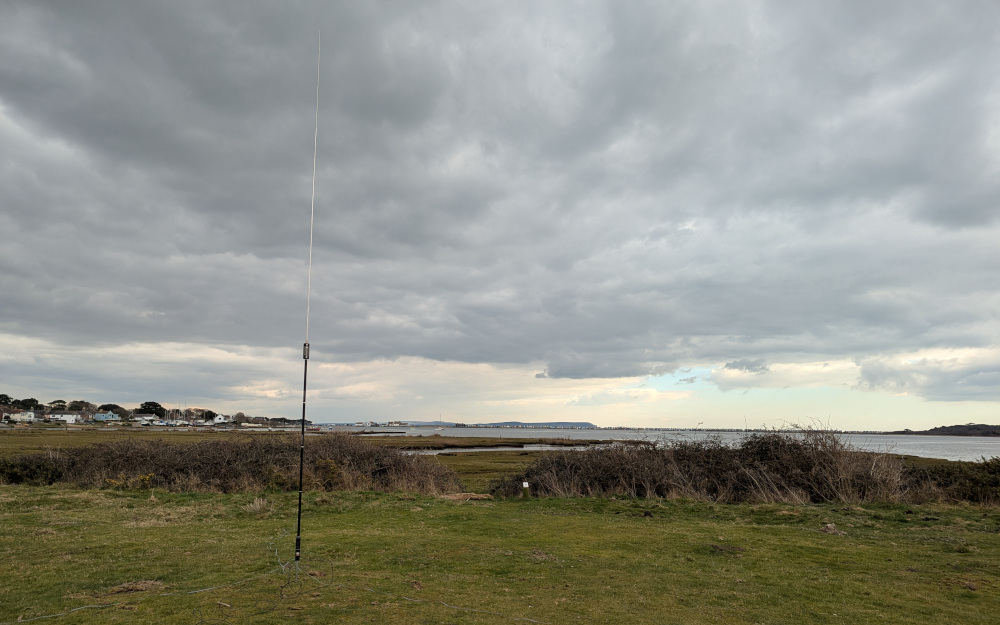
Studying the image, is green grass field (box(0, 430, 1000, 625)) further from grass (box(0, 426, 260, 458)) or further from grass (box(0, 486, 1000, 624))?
grass (box(0, 426, 260, 458))

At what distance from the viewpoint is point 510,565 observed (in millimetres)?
9227

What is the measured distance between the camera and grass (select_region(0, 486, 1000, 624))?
6.61 meters

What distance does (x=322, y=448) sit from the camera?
28.1 meters

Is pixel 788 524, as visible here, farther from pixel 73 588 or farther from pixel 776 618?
pixel 73 588

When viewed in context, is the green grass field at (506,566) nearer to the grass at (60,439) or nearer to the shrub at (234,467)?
the shrub at (234,467)

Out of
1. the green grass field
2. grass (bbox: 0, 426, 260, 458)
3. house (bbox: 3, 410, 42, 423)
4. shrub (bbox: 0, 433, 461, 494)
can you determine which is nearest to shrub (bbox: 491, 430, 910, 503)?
the green grass field

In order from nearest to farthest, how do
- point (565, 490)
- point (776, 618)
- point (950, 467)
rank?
1. point (776, 618)
2. point (565, 490)
3. point (950, 467)

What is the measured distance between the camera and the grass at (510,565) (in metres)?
6.61

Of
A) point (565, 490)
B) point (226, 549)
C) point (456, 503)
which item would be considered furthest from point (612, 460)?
point (226, 549)

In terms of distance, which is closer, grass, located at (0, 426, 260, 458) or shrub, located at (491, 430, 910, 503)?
shrub, located at (491, 430, 910, 503)

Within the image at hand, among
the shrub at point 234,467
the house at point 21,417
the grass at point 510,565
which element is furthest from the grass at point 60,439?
the house at point 21,417

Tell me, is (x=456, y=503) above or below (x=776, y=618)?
below

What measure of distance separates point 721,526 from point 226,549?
11.2 meters

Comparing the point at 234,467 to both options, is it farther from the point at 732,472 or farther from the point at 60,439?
the point at 60,439
